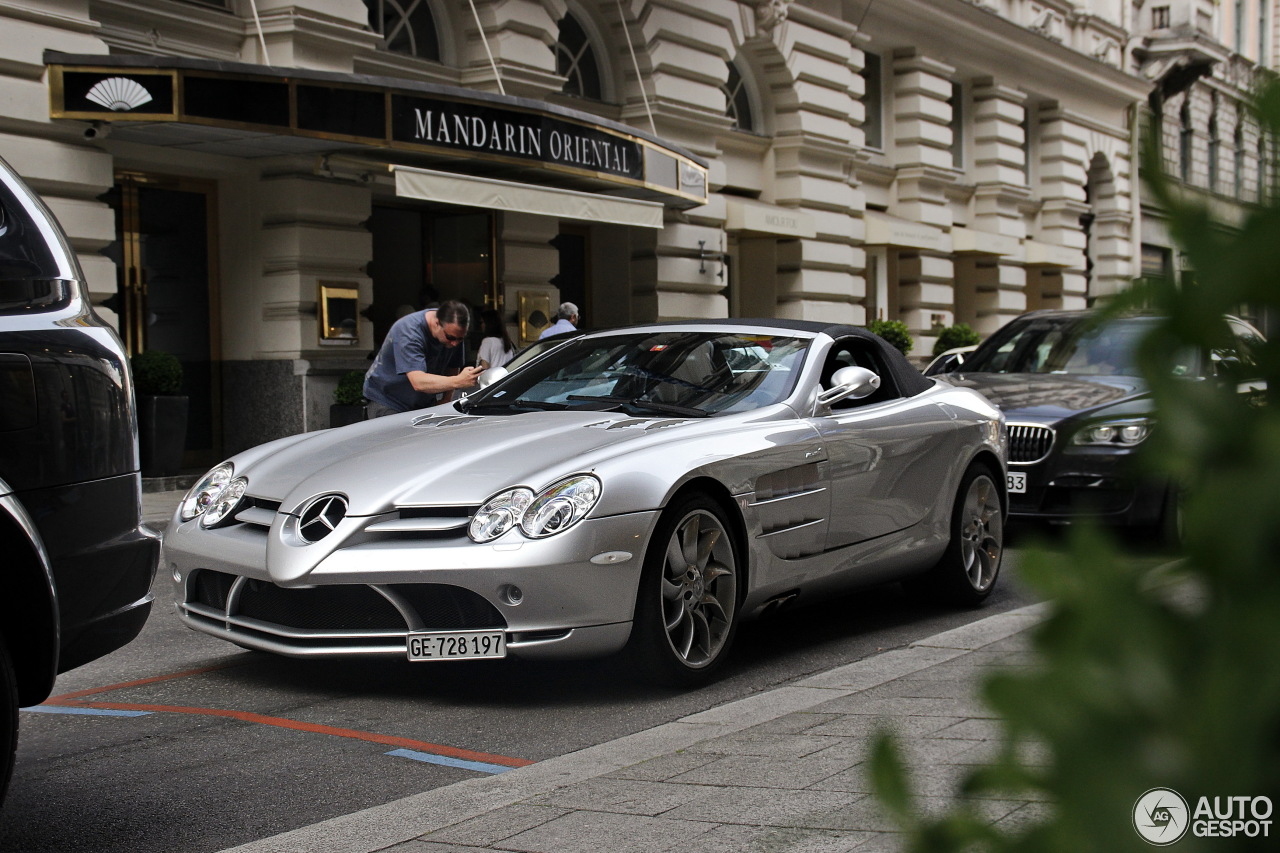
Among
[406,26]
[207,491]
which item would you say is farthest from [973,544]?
[406,26]

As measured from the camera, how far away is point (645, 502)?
503 centimetres

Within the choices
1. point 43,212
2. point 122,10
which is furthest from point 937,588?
point 122,10

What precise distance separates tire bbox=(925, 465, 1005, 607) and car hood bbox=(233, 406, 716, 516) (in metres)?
1.92

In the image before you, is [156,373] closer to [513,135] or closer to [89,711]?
[513,135]

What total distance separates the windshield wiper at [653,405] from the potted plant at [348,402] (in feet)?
29.3

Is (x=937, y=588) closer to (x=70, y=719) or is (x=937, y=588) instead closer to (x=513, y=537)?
(x=513, y=537)

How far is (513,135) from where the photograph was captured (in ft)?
50.8

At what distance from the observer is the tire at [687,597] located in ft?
16.7

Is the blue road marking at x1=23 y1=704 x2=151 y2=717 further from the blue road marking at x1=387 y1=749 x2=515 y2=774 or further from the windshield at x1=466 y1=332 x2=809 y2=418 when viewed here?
the windshield at x1=466 y1=332 x2=809 y2=418

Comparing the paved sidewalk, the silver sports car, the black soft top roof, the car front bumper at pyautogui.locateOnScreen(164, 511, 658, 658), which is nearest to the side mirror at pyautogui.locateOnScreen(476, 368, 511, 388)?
the silver sports car

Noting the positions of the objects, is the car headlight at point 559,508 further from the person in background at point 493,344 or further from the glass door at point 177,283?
the glass door at point 177,283

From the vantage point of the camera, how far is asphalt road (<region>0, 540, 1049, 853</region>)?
3865 mm

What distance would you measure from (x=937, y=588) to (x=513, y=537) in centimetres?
294

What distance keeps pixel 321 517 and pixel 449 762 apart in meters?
1.12
